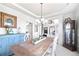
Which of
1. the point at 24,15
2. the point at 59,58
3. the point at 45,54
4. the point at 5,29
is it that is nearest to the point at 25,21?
the point at 24,15

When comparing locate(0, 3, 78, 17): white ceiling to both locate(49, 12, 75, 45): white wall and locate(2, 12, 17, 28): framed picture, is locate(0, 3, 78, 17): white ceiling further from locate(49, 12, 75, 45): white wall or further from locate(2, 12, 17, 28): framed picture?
locate(2, 12, 17, 28): framed picture

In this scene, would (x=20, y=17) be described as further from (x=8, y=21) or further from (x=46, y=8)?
(x=46, y=8)

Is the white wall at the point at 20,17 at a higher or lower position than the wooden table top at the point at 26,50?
higher

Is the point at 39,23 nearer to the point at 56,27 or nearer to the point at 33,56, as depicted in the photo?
the point at 56,27

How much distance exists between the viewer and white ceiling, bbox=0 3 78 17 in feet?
7.36

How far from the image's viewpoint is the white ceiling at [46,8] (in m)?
2.24

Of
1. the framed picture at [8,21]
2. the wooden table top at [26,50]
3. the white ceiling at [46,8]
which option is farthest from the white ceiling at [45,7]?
the wooden table top at [26,50]

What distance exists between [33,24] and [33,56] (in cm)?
78

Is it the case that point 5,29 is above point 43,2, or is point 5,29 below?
below

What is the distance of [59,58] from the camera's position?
218 cm

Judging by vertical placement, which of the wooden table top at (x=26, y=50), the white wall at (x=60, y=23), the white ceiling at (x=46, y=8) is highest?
the white ceiling at (x=46, y=8)

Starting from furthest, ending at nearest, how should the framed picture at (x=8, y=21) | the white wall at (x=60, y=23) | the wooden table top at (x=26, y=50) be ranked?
the framed picture at (x=8, y=21)
the white wall at (x=60, y=23)
the wooden table top at (x=26, y=50)

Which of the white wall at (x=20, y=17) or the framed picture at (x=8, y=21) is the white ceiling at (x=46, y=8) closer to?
the white wall at (x=20, y=17)

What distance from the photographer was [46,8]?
2387 mm
